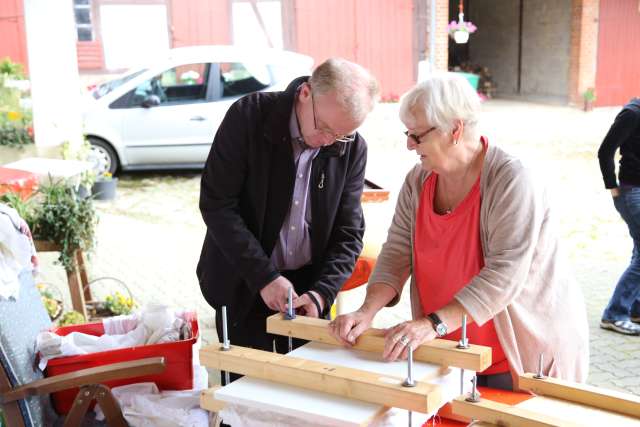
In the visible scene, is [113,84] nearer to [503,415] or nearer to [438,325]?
[438,325]

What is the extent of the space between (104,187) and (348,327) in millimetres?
7427

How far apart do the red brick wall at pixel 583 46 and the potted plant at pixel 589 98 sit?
0.24 metres

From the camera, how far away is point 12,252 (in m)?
2.66

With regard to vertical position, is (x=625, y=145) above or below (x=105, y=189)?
above

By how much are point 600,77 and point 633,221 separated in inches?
592

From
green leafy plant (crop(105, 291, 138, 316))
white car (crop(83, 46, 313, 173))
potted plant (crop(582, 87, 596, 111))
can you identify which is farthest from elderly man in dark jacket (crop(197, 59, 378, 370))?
potted plant (crop(582, 87, 596, 111))

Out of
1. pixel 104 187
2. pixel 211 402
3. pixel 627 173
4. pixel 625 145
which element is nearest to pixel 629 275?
pixel 627 173

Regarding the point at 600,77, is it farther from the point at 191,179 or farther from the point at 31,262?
the point at 31,262

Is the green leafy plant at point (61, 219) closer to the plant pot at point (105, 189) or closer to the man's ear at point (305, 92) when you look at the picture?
the man's ear at point (305, 92)

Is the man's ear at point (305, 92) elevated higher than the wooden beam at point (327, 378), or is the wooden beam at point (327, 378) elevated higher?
the man's ear at point (305, 92)

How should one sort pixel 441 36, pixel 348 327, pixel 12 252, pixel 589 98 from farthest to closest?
1. pixel 589 98
2. pixel 441 36
3. pixel 12 252
4. pixel 348 327

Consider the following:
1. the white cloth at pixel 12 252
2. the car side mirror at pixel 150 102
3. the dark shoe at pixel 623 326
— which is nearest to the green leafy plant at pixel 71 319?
the white cloth at pixel 12 252

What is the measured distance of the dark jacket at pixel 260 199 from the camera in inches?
93.6

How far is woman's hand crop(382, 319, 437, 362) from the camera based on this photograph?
1.84 metres
